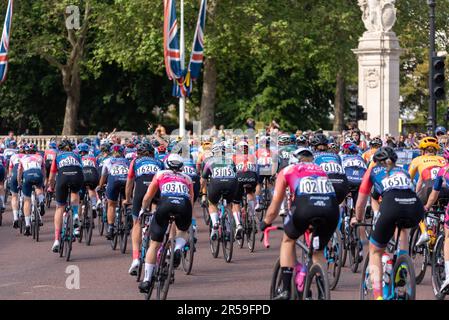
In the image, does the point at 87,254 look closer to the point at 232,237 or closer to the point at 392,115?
the point at 232,237

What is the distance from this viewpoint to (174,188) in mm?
12773

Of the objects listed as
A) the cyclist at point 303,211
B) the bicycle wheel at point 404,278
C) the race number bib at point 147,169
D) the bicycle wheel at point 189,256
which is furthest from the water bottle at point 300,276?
the race number bib at point 147,169

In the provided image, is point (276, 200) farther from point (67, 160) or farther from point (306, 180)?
point (67, 160)

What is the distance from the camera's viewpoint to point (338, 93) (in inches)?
2432

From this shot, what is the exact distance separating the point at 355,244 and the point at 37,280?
4.16m

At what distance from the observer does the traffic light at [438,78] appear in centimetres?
2622

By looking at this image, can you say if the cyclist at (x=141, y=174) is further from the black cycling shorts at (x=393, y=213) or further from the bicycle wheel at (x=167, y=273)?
the black cycling shorts at (x=393, y=213)

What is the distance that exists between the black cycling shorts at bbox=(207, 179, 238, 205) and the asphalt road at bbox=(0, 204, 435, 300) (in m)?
0.91

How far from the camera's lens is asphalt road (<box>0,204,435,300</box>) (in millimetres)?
13484

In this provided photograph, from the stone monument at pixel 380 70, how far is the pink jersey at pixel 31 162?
23575mm

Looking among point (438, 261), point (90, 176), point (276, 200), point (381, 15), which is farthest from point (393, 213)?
point (381, 15)

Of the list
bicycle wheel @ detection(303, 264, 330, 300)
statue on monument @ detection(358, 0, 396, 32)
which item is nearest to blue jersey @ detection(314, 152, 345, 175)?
bicycle wheel @ detection(303, 264, 330, 300)

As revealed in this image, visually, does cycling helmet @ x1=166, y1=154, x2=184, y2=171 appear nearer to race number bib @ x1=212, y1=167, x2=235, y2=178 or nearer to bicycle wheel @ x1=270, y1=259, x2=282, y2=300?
bicycle wheel @ x1=270, y1=259, x2=282, y2=300
